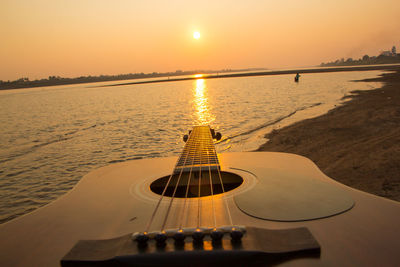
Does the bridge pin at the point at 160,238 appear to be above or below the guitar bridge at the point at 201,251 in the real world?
above

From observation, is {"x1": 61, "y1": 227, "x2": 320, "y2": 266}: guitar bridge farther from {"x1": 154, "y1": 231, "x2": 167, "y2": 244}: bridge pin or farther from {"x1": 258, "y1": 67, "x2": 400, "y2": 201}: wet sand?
{"x1": 258, "y1": 67, "x2": 400, "y2": 201}: wet sand

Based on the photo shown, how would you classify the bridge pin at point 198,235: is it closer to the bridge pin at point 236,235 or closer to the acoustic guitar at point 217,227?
the acoustic guitar at point 217,227

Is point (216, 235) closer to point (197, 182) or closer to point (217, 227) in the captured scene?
point (217, 227)

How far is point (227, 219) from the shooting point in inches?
55.1

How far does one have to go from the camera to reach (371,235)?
3.86 feet

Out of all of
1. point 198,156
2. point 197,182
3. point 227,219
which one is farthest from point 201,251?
point 198,156

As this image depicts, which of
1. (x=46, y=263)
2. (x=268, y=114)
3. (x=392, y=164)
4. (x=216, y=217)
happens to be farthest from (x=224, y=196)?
(x=268, y=114)

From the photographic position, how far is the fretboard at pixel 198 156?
2.42 metres

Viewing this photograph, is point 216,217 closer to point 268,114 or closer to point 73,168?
point 73,168

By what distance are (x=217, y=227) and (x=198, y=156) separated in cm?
155

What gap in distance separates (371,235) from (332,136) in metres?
7.22

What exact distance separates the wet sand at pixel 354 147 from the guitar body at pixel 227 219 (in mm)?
2666

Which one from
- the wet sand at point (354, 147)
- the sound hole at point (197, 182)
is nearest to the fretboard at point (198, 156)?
the sound hole at point (197, 182)

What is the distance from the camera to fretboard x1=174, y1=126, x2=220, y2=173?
2.42 m
